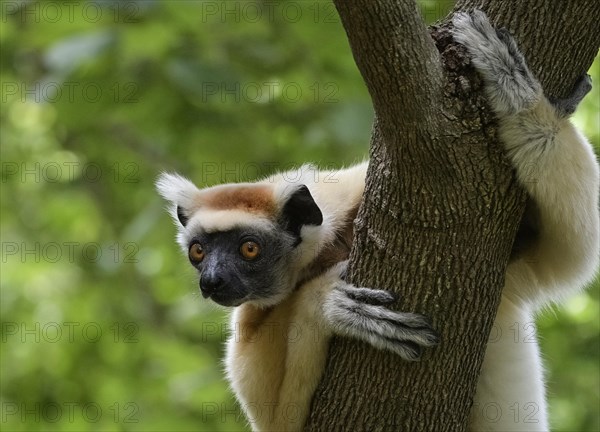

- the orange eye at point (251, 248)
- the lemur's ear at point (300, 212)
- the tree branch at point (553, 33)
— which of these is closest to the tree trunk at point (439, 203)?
the tree branch at point (553, 33)

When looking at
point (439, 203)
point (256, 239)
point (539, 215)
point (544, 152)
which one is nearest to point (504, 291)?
point (539, 215)

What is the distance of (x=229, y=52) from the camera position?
6.53m

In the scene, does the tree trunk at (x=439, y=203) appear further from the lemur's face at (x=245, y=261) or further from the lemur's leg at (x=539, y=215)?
the lemur's face at (x=245, y=261)

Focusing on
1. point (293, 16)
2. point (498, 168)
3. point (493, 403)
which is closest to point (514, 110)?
point (498, 168)

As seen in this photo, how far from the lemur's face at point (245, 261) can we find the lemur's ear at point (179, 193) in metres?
0.34

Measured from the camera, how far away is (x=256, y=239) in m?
4.29

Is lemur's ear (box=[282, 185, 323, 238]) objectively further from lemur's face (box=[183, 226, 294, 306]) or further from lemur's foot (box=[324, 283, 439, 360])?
lemur's foot (box=[324, 283, 439, 360])

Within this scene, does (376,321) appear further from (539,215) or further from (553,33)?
(553,33)

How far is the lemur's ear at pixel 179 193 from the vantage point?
4.70 metres

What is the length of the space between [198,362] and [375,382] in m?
4.50

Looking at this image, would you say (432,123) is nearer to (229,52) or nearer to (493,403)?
(493,403)

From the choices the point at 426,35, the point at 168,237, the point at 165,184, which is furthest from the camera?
the point at 168,237

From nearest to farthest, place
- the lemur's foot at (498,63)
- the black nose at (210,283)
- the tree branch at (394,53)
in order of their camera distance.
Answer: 1. the tree branch at (394,53)
2. the lemur's foot at (498,63)
3. the black nose at (210,283)

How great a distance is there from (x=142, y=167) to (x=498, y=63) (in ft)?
18.4
